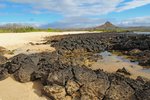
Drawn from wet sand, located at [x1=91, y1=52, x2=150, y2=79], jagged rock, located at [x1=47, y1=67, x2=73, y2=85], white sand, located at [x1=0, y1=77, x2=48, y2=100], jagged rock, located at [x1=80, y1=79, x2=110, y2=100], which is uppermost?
jagged rock, located at [x1=47, y1=67, x2=73, y2=85]

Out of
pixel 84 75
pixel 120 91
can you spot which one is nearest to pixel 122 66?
pixel 84 75

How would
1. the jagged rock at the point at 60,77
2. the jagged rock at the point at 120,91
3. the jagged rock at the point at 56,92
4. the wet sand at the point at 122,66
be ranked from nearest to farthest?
the jagged rock at the point at 120,91 → the jagged rock at the point at 56,92 → the jagged rock at the point at 60,77 → the wet sand at the point at 122,66

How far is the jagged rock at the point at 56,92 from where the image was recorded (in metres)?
9.16

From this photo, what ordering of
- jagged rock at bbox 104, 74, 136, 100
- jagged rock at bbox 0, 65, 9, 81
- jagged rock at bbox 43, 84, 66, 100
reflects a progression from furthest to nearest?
jagged rock at bbox 0, 65, 9, 81, jagged rock at bbox 43, 84, 66, 100, jagged rock at bbox 104, 74, 136, 100

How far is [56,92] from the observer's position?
30.1ft

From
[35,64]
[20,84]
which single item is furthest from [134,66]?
[20,84]

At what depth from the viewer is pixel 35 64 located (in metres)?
11.6

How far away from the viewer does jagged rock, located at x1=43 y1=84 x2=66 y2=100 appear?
9.16m

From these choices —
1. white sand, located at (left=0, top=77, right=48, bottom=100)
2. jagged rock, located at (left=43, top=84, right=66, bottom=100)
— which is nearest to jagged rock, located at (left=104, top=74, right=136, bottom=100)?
jagged rock, located at (left=43, top=84, right=66, bottom=100)

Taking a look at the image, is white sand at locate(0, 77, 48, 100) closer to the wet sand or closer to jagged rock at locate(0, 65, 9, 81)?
jagged rock at locate(0, 65, 9, 81)


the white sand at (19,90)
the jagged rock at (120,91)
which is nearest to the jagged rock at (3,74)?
the white sand at (19,90)

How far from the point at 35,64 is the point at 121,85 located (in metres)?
4.25

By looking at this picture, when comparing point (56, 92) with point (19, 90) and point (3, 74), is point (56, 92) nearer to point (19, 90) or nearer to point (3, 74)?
point (19, 90)

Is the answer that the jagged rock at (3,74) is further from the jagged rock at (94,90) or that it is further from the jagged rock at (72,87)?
the jagged rock at (94,90)
